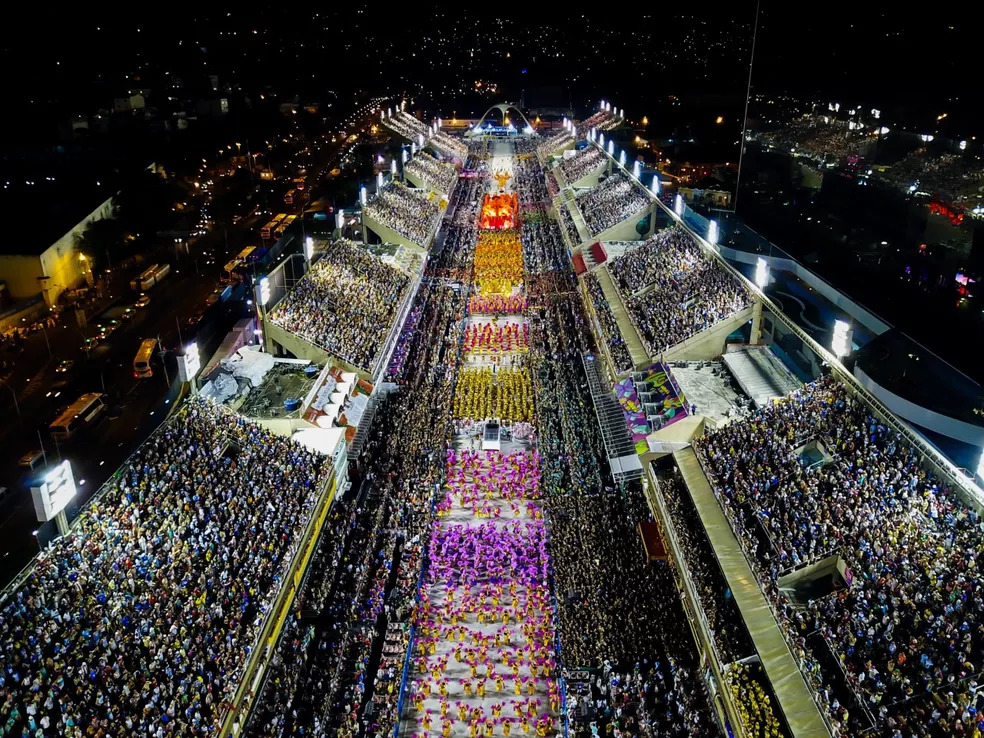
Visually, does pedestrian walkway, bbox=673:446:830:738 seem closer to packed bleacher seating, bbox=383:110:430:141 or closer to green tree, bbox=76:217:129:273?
green tree, bbox=76:217:129:273

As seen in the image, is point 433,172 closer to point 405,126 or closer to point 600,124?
point 405,126

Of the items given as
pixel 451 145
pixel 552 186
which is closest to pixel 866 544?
pixel 552 186

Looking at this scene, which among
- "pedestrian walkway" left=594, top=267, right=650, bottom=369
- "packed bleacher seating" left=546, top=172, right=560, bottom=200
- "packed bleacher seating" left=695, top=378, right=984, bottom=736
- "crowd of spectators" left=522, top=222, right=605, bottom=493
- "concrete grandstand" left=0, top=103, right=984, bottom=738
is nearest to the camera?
"packed bleacher seating" left=695, top=378, right=984, bottom=736

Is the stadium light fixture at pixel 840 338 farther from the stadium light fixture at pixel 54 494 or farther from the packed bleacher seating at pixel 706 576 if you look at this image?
the stadium light fixture at pixel 54 494

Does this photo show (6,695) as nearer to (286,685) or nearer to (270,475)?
(286,685)

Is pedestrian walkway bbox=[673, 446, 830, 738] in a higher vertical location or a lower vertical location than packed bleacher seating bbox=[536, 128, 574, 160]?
lower

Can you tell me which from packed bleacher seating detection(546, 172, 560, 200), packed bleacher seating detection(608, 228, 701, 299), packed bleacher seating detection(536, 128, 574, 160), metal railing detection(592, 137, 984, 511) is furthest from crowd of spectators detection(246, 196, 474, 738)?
packed bleacher seating detection(536, 128, 574, 160)

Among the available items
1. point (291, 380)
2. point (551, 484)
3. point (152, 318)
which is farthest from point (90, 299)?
point (551, 484)
